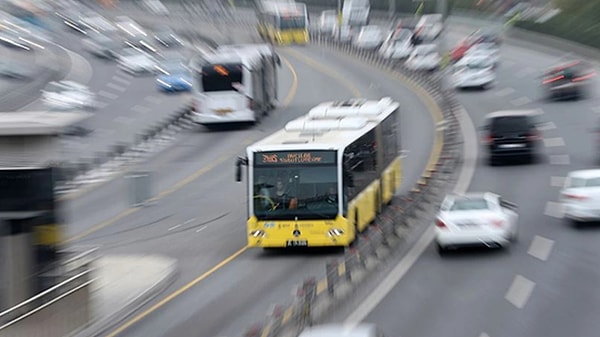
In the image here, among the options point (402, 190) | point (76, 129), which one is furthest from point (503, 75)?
point (76, 129)

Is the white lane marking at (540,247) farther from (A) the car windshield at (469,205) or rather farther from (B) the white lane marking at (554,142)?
(B) the white lane marking at (554,142)

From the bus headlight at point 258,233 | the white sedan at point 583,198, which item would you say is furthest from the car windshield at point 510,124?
the bus headlight at point 258,233

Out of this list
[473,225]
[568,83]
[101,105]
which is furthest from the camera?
[101,105]

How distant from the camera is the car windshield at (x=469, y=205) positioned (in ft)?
86.7

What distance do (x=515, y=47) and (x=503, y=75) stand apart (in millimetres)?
19087

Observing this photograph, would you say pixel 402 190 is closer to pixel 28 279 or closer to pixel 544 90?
Result: pixel 28 279

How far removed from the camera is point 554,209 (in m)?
31.8

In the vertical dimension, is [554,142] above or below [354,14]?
below

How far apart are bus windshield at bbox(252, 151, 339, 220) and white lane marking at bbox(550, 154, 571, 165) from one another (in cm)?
1619

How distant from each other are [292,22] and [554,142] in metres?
52.1

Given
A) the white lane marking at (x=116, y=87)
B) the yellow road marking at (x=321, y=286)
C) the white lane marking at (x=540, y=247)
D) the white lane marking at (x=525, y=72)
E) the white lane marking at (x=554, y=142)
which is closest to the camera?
→ the yellow road marking at (x=321, y=286)

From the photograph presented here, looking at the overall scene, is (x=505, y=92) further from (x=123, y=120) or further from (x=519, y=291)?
(x=519, y=291)

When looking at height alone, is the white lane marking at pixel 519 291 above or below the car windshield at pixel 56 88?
below

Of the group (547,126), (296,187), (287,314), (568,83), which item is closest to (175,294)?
(296,187)
